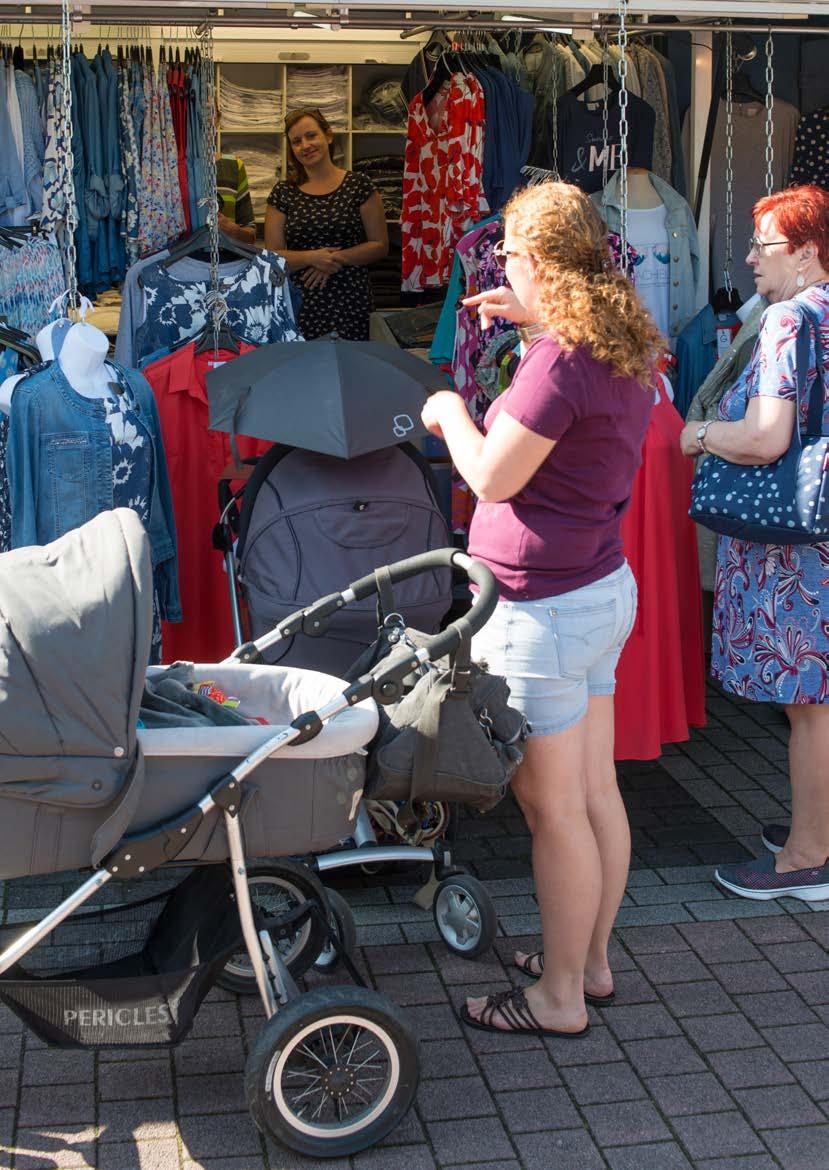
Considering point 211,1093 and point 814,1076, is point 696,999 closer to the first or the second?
point 814,1076

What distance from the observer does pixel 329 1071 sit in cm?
319

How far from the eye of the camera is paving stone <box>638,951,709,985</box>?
4031 mm

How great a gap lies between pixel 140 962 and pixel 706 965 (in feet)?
5.31

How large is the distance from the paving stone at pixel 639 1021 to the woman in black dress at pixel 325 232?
3.64 metres

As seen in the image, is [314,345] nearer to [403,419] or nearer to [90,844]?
[403,419]

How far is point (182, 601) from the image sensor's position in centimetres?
523

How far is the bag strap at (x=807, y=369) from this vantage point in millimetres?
4090

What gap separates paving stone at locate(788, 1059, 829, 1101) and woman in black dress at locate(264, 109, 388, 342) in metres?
3.98

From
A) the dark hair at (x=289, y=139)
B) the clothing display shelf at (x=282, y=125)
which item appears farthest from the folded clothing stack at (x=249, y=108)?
the dark hair at (x=289, y=139)

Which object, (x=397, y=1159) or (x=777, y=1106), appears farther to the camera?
(x=777, y=1106)

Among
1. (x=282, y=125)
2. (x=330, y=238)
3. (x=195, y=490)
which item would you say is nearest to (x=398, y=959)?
(x=195, y=490)

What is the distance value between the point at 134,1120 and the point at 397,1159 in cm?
62

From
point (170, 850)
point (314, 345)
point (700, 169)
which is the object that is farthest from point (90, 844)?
point (700, 169)

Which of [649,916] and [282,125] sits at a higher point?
[282,125]
